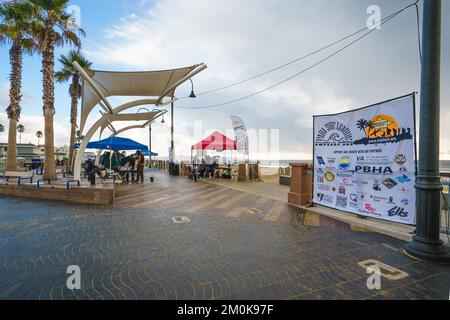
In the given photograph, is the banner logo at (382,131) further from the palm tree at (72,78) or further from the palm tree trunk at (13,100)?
the palm tree at (72,78)

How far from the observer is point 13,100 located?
14.4 meters

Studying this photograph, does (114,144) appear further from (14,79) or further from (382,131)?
(382,131)

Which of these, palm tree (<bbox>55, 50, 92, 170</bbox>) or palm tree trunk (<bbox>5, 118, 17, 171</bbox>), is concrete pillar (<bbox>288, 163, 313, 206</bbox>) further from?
palm tree (<bbox>55, 50, 92, 170</bbox>)

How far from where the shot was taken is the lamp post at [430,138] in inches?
140

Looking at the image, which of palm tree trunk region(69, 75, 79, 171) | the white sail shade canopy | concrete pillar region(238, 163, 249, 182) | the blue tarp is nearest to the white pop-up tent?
the white sail shade canopy

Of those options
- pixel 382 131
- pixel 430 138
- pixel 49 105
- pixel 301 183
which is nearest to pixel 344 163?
pixel 382 131

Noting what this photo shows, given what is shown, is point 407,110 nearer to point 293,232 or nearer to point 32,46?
point 293,232

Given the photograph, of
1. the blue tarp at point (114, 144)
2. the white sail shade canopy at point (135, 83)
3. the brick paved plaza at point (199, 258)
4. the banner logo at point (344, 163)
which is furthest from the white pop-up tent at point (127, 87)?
the banner logo at point (344, 163)

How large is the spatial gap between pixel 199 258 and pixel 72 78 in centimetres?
2300

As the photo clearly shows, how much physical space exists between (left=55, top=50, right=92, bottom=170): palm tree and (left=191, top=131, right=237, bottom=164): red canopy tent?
10.7 m

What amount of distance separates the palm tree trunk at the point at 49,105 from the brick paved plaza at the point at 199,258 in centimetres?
637

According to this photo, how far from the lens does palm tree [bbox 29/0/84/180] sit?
451 inches
